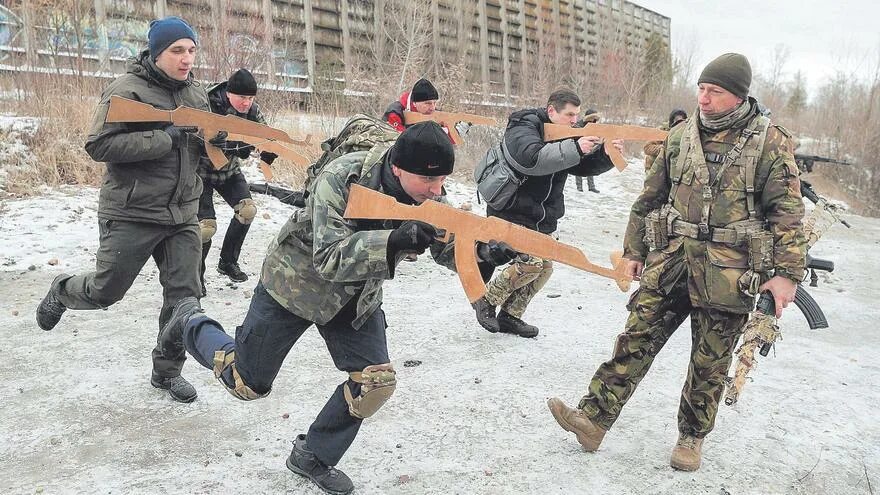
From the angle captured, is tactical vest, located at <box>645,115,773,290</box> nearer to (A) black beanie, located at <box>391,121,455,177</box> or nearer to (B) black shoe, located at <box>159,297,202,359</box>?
(A) black beanie, located at <box>391,121,455,177</box>

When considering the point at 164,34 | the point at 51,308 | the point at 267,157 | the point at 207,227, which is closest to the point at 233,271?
the point at 207,227

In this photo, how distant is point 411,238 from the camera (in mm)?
2070

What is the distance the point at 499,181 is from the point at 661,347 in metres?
1.72

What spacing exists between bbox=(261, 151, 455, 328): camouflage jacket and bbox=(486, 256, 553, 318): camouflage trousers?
7.32 feet

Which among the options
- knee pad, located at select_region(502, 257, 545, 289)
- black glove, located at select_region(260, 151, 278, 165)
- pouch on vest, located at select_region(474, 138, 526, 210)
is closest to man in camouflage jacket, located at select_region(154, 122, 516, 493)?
pouch on vest, located at select_region(474, 138, 526, 210)

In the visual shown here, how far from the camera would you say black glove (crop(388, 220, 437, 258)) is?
2.07 meters

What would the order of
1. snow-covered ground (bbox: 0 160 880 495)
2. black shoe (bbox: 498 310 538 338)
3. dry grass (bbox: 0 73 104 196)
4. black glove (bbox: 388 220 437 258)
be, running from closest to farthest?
1. black glove (bbox: 388 220 437 258)
2. snow-covered ground (bbox: 0 160 880 495)
3. black shoe (bbox: 498 310 538 338)
4. dry grass (bbox: 0 73 104 196)

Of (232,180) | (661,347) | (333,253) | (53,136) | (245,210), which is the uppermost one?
(53,136)

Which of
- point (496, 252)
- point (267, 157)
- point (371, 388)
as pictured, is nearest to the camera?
point (496, 252)

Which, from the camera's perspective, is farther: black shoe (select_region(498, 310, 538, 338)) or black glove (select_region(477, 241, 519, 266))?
black shoe (select_region(498, 310, 538, 338))

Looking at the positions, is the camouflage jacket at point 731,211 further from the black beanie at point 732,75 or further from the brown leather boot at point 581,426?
the brown leather boot at point 581,426

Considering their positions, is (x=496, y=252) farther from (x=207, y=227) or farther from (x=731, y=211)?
(x=207, y=227)

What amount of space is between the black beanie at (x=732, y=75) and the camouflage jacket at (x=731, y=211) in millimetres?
141

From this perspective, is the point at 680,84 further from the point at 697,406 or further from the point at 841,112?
the point at 697,406
